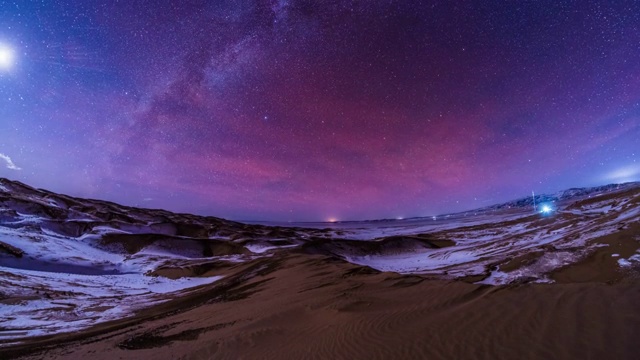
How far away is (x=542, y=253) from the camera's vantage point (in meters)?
11.8

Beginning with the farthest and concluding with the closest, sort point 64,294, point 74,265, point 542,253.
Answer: point 74,265 → point 64,294 → point 542,253

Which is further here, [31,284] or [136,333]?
[31,284]

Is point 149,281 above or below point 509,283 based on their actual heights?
below

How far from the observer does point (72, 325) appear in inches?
393

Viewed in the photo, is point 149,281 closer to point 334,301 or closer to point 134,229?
point 334,301

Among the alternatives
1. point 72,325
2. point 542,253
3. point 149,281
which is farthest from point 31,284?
point 542,253

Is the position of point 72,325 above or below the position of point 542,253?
below

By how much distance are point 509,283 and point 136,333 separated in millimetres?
10590

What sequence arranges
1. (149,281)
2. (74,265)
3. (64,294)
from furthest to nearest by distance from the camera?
(74,265)
(149,281)
(64,294)

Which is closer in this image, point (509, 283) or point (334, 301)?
point (509, 283)

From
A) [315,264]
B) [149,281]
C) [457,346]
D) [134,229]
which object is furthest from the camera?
[134,229]

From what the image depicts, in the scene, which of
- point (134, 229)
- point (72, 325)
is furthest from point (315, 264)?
point (134, 229)

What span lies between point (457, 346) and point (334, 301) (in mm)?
4494

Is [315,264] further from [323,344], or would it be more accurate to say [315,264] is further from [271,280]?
[323,344]
